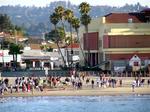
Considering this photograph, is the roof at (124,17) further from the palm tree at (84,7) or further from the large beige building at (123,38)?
the palm tree at (84,7)

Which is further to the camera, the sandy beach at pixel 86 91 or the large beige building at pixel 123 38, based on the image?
the large beige building at pixel 123 38

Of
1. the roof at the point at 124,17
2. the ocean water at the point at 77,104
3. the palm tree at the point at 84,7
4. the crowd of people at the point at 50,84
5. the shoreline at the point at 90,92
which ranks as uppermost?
the palm tree at the point at 84,7

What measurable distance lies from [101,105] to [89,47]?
5206cm

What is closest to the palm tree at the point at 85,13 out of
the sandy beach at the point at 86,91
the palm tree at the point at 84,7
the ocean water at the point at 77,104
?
the palm tree at the point at 84,7

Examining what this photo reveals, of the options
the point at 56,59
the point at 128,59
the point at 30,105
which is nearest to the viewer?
the point at 30,105

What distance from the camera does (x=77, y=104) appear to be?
61.2m

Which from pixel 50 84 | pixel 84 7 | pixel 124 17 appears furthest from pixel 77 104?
pixel 84 7

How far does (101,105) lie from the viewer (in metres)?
60.2

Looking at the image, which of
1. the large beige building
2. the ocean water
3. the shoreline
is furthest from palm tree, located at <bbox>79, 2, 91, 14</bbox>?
the ocean water

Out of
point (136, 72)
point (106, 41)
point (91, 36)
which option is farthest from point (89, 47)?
point (136, 72)

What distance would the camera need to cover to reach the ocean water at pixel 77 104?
57.9 m

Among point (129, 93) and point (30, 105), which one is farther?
point (129, 93)

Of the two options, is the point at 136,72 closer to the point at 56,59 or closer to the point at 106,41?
the point at 106,41

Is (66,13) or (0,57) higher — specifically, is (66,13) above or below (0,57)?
above
